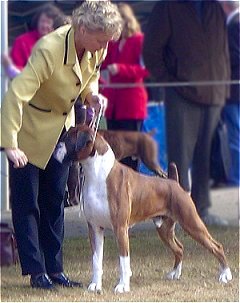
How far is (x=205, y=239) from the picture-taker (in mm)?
6668

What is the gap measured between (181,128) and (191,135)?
0.13m

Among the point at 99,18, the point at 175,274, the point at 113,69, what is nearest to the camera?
the point at 99,18

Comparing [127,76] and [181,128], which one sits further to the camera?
[127,76]

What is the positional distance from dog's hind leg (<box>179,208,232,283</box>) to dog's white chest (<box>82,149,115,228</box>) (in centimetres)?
57

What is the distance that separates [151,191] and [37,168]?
672 millimetres

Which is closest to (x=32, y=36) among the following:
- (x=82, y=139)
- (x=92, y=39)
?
(x=82, y=139)

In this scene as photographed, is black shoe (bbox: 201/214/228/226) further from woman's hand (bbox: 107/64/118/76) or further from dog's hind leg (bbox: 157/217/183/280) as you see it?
dog's hind leg (bbox: 157/217/183/280)

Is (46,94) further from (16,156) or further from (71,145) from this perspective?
(16,156)

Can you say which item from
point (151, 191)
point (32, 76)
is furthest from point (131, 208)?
point (32, 76)

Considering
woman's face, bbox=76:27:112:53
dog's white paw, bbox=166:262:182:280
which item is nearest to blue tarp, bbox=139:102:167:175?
dog's white paw, bbox=166:262:182:280

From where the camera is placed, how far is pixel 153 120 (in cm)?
1101

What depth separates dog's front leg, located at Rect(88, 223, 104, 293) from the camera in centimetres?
638

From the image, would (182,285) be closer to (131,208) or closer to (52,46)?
(131,208)

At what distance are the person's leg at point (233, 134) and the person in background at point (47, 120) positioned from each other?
478 centimetres
